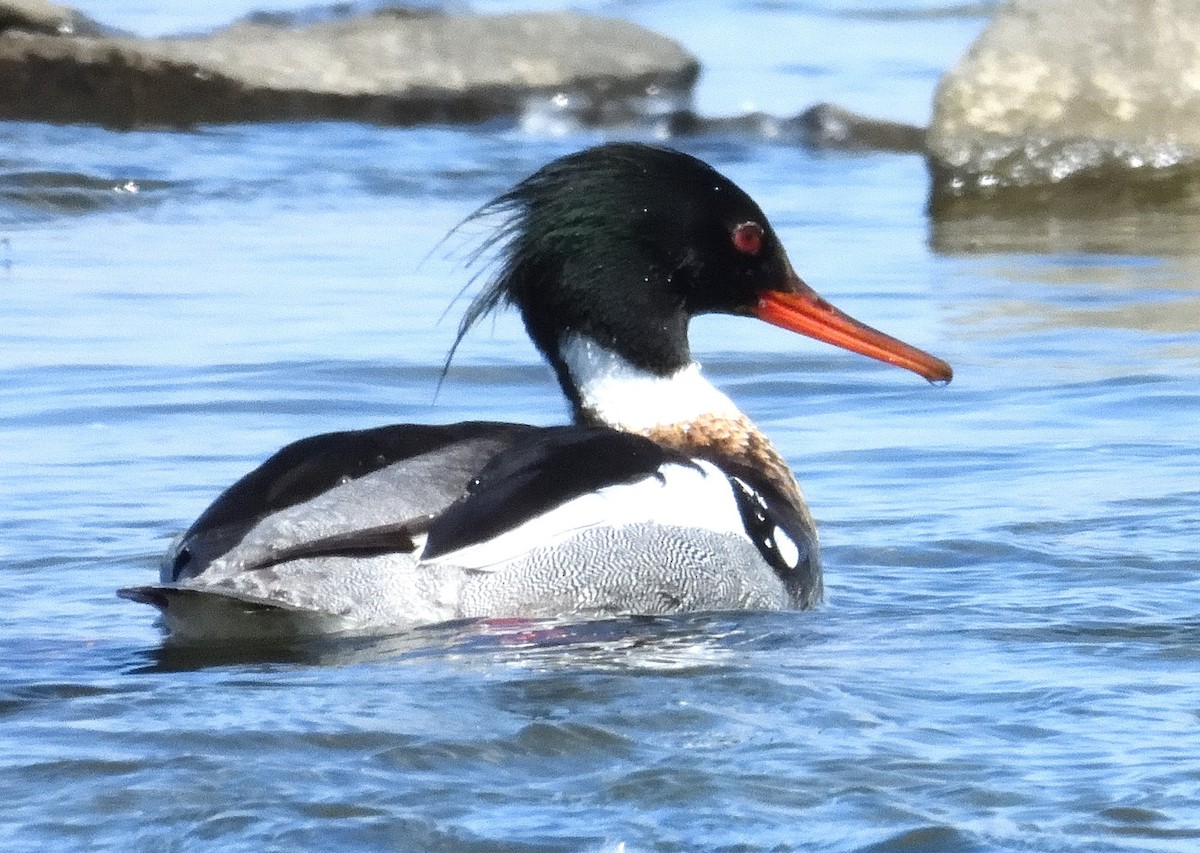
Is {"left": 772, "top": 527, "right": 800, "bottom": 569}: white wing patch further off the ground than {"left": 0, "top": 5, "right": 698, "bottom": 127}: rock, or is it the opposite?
{"left": 0, "top": 5, "right": 698, "bottom": 127}: rock

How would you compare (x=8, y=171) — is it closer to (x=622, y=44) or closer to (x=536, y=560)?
(x=622, y=44)

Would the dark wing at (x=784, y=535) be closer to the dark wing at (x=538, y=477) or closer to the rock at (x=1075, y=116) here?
the dark wing at (x=538, y=477)

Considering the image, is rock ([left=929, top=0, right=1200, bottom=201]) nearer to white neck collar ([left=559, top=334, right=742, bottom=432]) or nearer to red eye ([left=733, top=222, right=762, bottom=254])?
red eye ([left=733, top=222, right=762, bottom=254])

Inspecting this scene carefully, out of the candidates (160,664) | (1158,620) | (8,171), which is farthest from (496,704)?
(8,171)

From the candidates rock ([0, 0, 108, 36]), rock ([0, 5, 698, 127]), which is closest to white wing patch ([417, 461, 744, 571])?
rock ([0, 5, 698, 127])

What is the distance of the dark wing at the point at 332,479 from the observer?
5.20 metres

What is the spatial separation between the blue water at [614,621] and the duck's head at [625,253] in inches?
32.5

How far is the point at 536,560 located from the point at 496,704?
66cm

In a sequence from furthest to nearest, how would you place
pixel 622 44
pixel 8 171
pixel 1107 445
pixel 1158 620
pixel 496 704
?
pixel 622 44 → pixel 8 171 → pixel 1107 445 → pixel 1158 620 → pixel 496 704

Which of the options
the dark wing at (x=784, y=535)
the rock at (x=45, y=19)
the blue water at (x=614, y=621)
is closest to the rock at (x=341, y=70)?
the rock at (x=45, y=19)

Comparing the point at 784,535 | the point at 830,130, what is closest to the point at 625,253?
the point at 784,535

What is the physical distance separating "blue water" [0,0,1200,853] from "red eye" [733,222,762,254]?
2.88 feet

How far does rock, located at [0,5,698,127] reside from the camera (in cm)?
1381

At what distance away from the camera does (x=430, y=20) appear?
1503 centimetres
